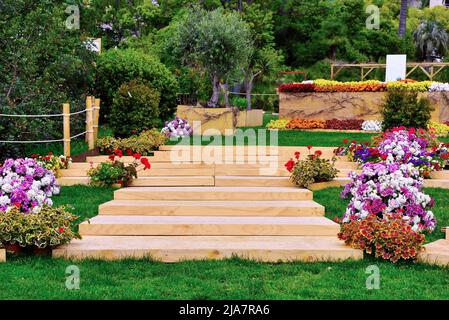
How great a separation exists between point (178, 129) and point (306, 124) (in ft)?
16.6

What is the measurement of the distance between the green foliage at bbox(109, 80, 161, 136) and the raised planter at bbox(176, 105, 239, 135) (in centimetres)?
287

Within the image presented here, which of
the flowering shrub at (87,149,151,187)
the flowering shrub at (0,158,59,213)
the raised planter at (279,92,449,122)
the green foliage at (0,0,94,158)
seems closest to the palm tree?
the raised planter at (279,92,449,122)

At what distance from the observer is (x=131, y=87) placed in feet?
46.5

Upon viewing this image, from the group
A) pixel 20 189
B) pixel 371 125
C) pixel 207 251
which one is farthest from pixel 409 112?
pixel 20 189

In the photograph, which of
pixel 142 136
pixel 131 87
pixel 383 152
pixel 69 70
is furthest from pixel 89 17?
pixel 383 152

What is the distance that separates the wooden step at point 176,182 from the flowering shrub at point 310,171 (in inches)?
54.6

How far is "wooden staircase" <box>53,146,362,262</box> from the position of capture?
6723 millimetres

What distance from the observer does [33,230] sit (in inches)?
265

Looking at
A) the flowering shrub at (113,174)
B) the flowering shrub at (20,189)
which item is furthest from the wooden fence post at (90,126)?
the flowering shrub at (20,189)

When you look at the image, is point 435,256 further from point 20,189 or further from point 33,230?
point 20,189

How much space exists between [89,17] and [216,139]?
6506 millimetres

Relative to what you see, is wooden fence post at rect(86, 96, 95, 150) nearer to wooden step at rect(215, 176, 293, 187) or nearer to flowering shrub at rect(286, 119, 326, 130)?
wooden step at rect(215, 176, 293, 187)

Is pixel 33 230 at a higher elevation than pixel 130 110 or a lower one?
lower
